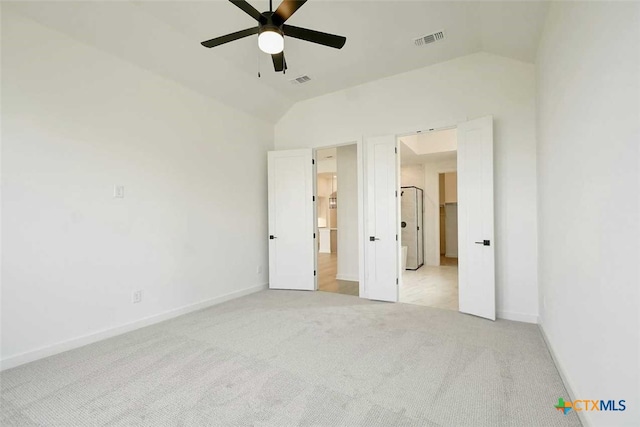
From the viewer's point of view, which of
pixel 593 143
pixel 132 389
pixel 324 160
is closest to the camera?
pixel 593 143

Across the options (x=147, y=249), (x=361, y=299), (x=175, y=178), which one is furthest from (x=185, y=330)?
(x=361, y=299)

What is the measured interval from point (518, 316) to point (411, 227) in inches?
143

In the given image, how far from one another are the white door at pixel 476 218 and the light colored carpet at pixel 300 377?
0.97 feet

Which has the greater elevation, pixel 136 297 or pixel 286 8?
pixel 286 8

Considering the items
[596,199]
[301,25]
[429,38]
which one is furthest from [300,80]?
[596,199]

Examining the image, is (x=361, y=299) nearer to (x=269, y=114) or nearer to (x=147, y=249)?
(x=147, y=249)

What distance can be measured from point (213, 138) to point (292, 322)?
2825 mm

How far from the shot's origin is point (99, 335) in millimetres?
2979

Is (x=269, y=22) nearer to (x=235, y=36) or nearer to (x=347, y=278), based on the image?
(x=235, y=36)

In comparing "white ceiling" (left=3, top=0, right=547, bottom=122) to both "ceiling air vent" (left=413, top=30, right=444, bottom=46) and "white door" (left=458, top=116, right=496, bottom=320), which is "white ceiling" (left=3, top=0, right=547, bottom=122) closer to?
"ceiling air vent" (left=413, top=30, right=444, bottom=46)

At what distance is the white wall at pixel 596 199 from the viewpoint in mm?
1150

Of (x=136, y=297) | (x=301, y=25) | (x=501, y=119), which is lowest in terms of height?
(x=136, y=297)

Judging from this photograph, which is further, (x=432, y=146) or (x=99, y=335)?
(x=432, y=146)

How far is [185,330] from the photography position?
3.21m
